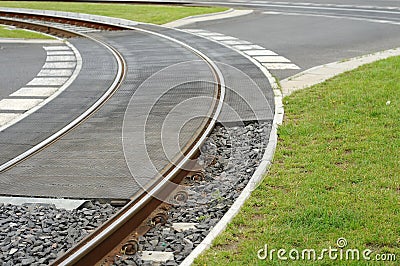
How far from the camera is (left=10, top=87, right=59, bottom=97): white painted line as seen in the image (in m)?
15.9

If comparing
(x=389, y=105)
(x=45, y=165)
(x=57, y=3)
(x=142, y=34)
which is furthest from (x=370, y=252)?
(x=57, y=3)

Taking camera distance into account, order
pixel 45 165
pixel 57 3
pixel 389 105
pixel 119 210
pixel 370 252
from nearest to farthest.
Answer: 1. pixel 370 252
2. pixel 119 210
3. pixel 45 165
4. pixel 389 105
5. pixel 57 3

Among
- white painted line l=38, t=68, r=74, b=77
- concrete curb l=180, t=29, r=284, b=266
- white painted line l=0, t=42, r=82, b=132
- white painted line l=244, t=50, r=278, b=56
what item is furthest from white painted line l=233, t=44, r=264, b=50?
concrete curb l=180, t=29, r=284, b=266

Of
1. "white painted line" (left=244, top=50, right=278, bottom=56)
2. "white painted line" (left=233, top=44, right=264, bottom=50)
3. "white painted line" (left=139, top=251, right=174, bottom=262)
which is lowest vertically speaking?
"white painted line" (left=233, top=44, right=264, bottom=50)

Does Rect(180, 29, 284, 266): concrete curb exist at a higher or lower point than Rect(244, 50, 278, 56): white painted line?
higher

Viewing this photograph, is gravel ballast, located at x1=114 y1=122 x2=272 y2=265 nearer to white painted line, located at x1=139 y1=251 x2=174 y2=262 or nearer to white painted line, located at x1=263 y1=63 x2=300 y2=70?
white painted line, located at x1=139 y1=251 x2=174 y2=262

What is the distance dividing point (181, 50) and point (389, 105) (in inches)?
422

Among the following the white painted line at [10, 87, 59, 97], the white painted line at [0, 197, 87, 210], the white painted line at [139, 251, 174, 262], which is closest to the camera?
the white painted line at [139, 251, 174, 262]

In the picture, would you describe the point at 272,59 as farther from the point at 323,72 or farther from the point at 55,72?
the point at 55,72

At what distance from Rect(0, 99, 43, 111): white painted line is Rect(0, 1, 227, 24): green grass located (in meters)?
16.6

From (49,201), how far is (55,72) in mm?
10707

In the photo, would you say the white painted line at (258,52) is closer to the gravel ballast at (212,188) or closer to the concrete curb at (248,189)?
the concrete curb at (248,189)

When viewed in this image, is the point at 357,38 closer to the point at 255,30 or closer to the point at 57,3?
the point at 255,30

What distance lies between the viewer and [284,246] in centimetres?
686
